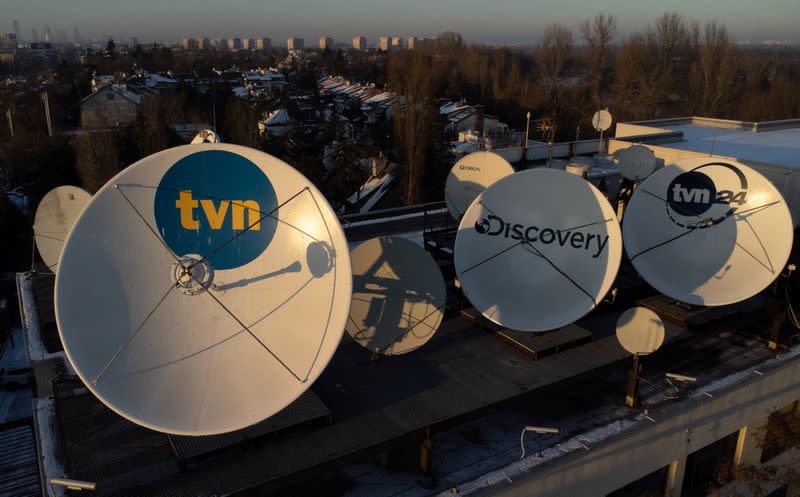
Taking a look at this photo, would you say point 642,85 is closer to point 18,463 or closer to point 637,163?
point 637,163

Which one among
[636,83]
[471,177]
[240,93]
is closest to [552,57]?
[636,83]

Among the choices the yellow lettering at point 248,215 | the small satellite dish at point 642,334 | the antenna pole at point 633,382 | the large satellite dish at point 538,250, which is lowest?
the antenna pole at point 633,382

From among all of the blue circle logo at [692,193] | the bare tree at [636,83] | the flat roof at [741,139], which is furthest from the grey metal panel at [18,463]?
the bare tree at [636,83]

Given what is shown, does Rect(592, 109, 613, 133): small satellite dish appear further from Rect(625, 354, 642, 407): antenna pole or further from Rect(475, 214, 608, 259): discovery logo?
Rect(625, 354, 642, 407): antenna pole

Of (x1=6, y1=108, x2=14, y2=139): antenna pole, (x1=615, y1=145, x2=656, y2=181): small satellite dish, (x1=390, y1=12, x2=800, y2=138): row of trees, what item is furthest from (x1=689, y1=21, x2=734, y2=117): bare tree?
(x1=6, y1=108, x2=14, y2=139): antenna pole

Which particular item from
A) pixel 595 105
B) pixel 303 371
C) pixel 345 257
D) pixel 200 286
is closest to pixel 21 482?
pixel 200 286

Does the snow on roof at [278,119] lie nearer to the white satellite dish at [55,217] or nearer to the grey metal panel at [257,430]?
the white satellite dish at [55,217]
